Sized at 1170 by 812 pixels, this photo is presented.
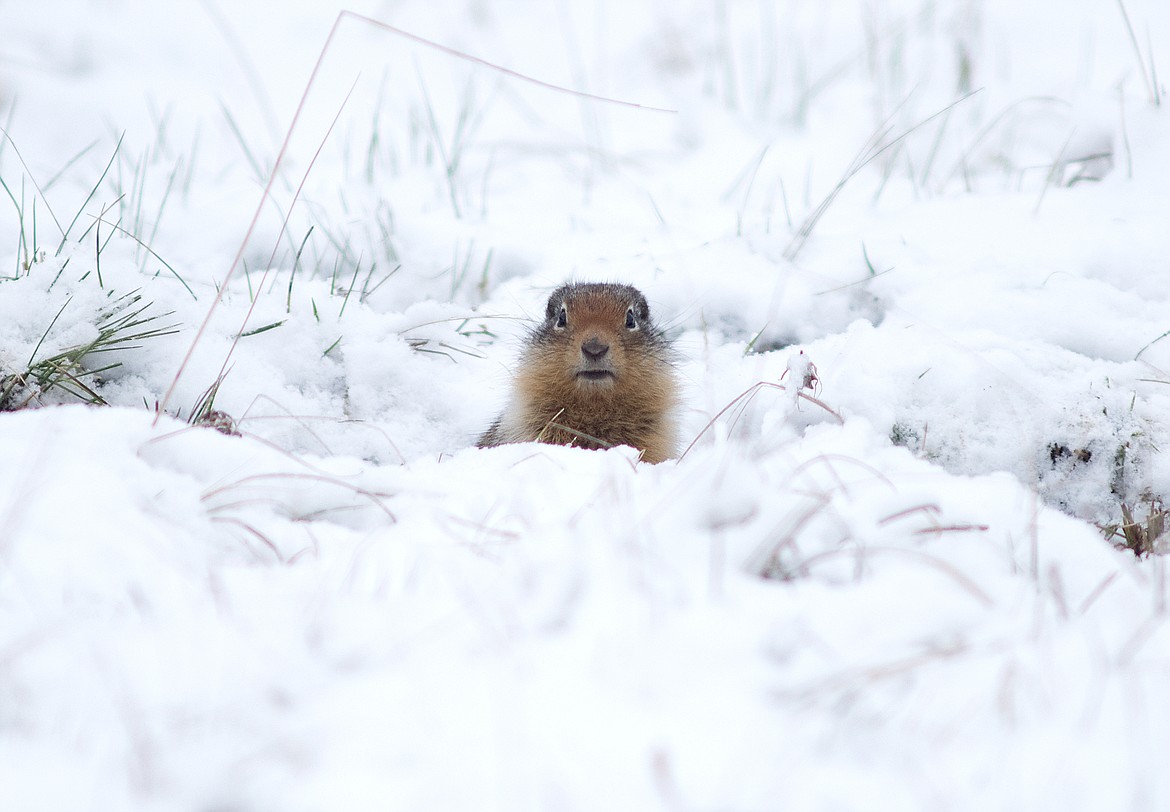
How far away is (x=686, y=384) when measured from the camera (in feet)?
15.4

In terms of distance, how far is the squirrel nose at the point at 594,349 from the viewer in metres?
4.03

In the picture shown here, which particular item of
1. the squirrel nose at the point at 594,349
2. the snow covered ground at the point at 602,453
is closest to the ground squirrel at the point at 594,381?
the squirrel nose at the point at 594,349

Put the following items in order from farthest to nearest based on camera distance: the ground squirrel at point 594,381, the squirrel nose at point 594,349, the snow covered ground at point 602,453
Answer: the ground squirrel at point 594,381
the squirrel nose at point 594,349
the snow covered ground at point 602,453

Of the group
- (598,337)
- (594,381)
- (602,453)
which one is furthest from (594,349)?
(602,453)

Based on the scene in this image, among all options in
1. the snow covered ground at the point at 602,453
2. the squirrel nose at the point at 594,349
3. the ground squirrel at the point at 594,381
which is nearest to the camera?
the snow covered ground at the point at 602,453

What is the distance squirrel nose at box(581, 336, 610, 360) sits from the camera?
4.03 m

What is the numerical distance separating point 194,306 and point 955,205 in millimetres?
3973

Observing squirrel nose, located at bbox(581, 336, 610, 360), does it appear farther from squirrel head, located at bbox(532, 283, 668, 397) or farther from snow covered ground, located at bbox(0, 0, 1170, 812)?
snow covered ground, located at bbox(0, 0, 1170, 812)

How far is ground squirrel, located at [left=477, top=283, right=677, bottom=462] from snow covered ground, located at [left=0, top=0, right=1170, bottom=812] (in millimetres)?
253

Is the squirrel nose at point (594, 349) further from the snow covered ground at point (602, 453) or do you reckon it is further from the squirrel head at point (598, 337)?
the snow covered ground at point (602, 453)

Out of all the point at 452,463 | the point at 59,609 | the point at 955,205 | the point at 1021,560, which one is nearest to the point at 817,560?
the point at 1021,560

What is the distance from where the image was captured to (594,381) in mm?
4121

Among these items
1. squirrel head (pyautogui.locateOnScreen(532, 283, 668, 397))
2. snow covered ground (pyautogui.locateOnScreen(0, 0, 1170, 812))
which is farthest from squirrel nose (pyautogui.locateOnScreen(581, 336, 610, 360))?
snow covered ground (pyautogui.locateOnScreen(0, 0, 1170, 812))

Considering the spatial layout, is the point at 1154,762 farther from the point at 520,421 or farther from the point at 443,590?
the point at 520,421
